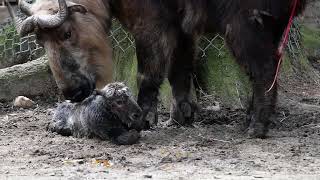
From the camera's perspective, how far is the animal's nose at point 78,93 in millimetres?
4977

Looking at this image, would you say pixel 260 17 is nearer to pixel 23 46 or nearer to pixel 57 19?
pixel 57 19

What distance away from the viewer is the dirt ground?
379cm

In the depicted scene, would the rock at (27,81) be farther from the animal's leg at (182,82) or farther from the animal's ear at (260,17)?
the animal's ear at (260,17)

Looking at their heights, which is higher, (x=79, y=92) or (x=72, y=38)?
(x=72, y=38)

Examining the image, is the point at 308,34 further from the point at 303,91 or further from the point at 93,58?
the point at 93,58

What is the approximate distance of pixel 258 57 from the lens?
4.68 metres

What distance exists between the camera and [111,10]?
531cm

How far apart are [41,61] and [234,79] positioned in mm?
1932

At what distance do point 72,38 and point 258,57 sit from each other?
4.45ft

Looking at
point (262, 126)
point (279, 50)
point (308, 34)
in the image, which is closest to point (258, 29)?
point (279, 50)

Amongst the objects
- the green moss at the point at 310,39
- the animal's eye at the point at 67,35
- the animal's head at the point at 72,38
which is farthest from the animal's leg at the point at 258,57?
the green moss at the point at 310,39

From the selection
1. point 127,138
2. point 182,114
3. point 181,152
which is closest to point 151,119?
point 182,114

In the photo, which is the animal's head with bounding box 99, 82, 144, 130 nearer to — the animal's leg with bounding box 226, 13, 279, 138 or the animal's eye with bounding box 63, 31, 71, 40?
the animal's eye with bounding box 63, 31, 71, 40

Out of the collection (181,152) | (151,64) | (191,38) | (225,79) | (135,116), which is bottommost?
(181,152)
